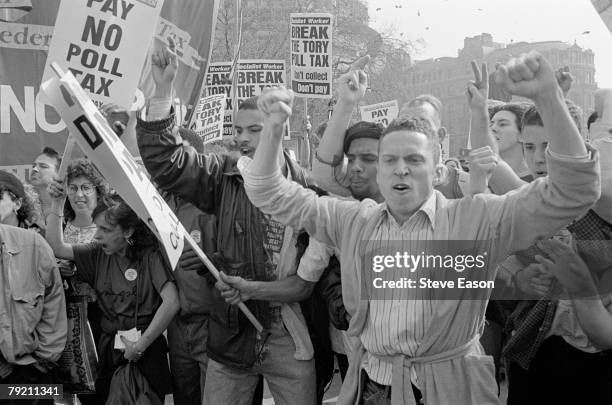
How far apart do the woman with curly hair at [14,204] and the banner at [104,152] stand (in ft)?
5.17

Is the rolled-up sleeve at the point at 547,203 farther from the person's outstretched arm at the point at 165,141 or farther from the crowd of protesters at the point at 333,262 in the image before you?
the person's outstretched arm at the point at 165,141

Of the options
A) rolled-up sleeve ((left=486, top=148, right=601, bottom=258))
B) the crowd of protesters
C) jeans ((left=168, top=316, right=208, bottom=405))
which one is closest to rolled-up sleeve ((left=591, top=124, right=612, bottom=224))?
the crowd of protesters

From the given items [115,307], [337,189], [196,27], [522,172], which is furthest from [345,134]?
[196,27]

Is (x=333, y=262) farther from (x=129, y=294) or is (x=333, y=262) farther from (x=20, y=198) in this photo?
(x=20, y=198)

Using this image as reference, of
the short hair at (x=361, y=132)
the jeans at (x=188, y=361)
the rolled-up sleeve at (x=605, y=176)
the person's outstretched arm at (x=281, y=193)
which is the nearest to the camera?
the person's outstretched arm at (x=281, y=193)

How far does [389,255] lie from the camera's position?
2795mm

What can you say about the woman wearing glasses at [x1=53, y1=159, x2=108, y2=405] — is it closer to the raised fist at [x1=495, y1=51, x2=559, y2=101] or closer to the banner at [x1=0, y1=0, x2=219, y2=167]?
the banner at [x1=0, y1=0, x2=219, y2=167]

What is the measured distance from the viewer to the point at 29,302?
4.15 metres

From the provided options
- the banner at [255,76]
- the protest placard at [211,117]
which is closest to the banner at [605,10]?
the protest placard at [211,117]

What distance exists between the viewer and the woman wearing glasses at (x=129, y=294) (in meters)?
4.29

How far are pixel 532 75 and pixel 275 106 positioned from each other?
1006mm

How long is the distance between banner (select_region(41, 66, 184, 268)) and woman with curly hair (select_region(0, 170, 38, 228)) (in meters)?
1.58

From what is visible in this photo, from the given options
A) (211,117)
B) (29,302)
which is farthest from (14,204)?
(211,117)

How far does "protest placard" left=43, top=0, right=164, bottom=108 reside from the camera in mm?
4949
